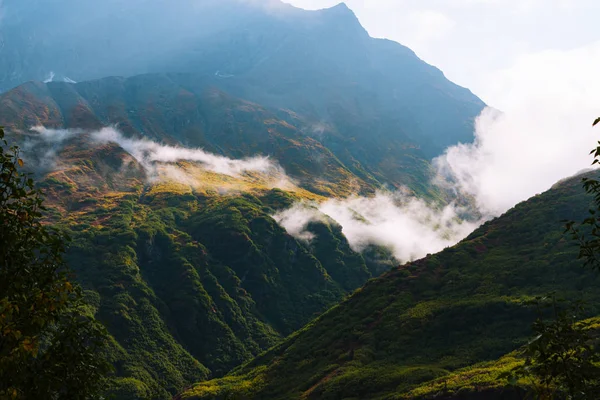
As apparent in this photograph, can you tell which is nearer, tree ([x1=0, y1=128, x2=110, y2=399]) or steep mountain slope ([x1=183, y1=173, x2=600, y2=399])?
tree ([x1=0, y1=128, x2=110, y2=399])

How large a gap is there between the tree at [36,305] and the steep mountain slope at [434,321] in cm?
5969

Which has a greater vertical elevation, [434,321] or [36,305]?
[434,321]

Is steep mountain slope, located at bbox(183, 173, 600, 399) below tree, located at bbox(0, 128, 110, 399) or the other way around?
the other way around

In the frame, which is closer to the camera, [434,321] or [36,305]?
[36,305]

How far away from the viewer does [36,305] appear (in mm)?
12078

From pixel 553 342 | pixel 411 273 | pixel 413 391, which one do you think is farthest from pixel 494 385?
pixel 411 273

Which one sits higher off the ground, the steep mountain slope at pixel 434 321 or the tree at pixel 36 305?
the steep mountain slope at pixel 434 321

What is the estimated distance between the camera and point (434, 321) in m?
104

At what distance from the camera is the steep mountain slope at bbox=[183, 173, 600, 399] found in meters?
86.2

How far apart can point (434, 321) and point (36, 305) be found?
102 m

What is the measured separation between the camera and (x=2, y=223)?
44.7 feet

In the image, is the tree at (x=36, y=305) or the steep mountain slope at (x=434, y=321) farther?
the steep mountain slope at (x=434, y=321)

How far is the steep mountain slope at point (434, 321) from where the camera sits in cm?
8625

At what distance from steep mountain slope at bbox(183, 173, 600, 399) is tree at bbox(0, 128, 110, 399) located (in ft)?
196
